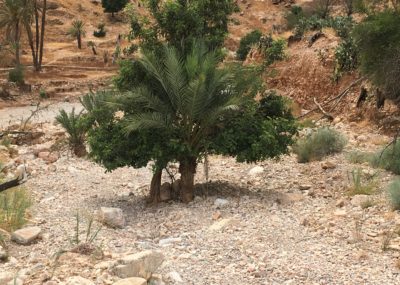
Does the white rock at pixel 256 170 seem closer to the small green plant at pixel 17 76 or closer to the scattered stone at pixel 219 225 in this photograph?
the scattered stone at pixel 219 225

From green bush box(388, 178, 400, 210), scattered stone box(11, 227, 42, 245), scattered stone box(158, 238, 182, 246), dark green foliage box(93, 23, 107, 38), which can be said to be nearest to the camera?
scattered stone box(11, 227, 42, 245)

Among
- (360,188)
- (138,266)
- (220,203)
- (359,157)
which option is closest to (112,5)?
(359,157)

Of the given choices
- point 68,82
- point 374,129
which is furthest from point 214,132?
point 68,82

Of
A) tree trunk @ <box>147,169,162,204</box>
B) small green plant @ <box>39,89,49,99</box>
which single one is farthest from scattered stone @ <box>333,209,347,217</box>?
small green plant @ <box>39,89,49,99</box>

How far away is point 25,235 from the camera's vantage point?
6184 mm

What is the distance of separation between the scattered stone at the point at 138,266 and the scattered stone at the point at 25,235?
5.24ft

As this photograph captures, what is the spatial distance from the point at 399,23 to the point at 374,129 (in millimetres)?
4514

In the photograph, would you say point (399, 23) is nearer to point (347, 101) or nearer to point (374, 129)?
point (374, 129)

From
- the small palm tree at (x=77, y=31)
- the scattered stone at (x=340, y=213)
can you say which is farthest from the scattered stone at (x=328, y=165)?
the small palm tree at (x=77, y=31)

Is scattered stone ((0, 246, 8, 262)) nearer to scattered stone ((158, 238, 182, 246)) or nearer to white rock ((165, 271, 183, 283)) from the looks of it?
white rock ((165, 271, 183, 283))

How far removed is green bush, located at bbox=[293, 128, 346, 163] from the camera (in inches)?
457

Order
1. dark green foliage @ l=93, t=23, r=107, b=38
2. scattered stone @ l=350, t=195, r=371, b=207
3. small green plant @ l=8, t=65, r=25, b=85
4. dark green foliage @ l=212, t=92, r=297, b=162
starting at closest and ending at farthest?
scattered stone @ l=350, t=195, r=371, b=207, dark green foliage @ l=212, t=92, r=297, b=162, small green plant @ l=8, t=65, r=25, b=85, dark green foliage @ l=93, t=23, r=107, b=38

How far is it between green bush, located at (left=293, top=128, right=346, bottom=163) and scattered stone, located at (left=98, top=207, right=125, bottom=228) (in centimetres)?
525

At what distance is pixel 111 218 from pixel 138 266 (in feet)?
8.24
